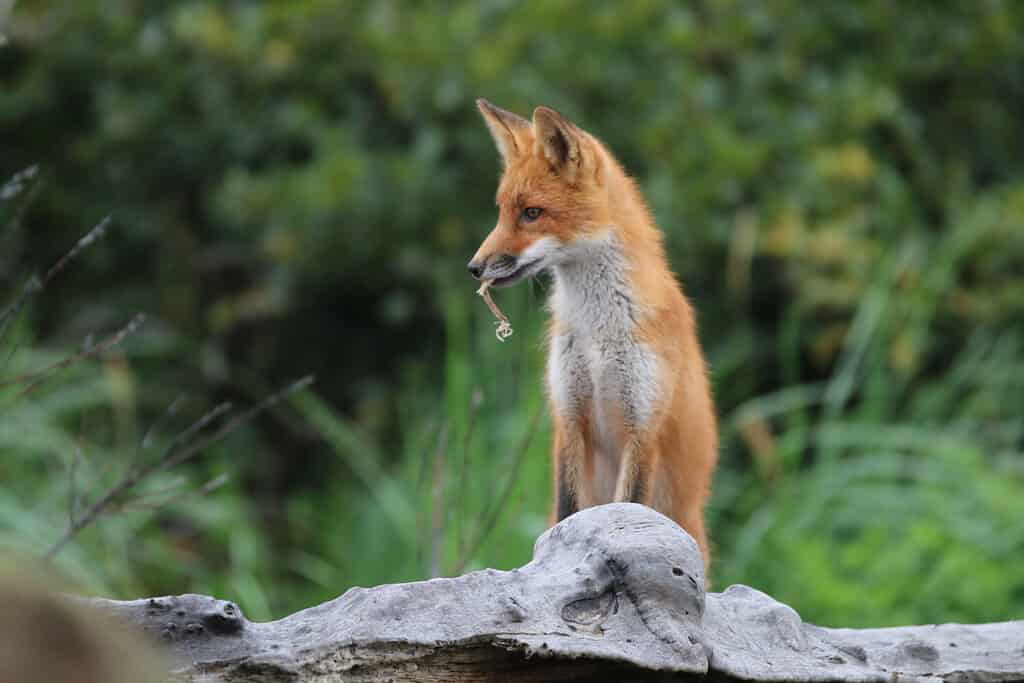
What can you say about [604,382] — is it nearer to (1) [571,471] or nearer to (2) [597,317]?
(2) [597,317]

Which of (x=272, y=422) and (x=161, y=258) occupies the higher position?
(x=161, y=258)

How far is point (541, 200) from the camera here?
392 centimetres

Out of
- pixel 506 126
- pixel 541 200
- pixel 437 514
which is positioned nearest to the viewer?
pixel 541 200

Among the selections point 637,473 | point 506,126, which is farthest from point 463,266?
point 637,473

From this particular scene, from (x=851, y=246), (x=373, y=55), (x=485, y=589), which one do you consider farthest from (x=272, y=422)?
(x=485, y=589)

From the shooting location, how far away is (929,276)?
310 inches

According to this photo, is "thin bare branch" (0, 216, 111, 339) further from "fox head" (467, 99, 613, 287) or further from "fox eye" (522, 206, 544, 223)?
"fox eye" (522, 206, 544, 223)

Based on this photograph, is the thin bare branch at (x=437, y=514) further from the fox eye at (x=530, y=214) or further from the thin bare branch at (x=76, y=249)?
the thin bare branch at (x=76, y=249)

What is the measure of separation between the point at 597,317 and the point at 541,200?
404 millimetres

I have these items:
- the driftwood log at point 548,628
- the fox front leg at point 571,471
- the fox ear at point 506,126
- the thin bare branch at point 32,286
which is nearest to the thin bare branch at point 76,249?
the thin bare branch at point 32,286

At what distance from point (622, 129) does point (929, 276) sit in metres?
2.11

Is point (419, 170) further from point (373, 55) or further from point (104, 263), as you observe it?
point (104, 263)

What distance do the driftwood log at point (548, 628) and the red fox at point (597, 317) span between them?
0.63 metres

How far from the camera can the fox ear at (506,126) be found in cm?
402
